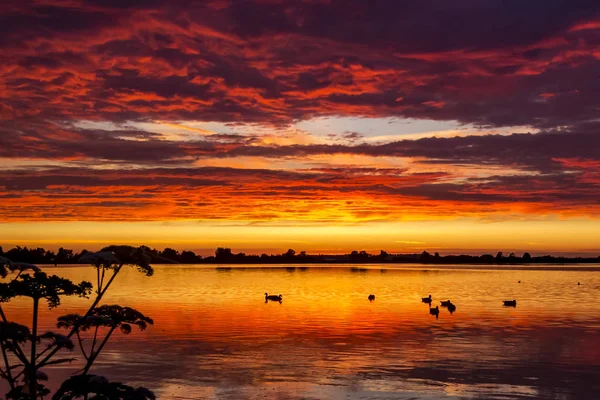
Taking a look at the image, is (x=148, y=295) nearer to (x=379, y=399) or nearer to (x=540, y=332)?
(x=540, y=332)

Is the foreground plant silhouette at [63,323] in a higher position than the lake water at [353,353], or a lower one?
higher

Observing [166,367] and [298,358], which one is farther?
[298,358]

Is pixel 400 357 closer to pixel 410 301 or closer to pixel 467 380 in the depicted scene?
pixel 467 380

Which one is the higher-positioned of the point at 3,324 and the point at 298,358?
the point at 3,324

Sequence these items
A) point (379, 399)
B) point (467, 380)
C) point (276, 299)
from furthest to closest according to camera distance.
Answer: point (276, 299) < point (467, 380) < point (379, 399)

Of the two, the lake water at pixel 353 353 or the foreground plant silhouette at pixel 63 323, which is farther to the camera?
the lake water at pixel 353 353

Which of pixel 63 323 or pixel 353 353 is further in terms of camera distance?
pixel 353 353

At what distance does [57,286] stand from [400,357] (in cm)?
2084

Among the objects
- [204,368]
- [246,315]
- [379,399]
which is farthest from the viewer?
[246,315]

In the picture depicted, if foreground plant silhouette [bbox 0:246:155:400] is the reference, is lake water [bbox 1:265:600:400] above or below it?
below

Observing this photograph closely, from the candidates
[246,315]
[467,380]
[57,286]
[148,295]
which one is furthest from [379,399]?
[148,295]

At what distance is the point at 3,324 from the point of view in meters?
10.2

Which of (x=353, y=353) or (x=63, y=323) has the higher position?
(x=63, y=323)

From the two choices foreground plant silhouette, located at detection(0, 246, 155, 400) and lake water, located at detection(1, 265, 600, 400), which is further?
lake water, located at detection(1, 265, 600, 400)
